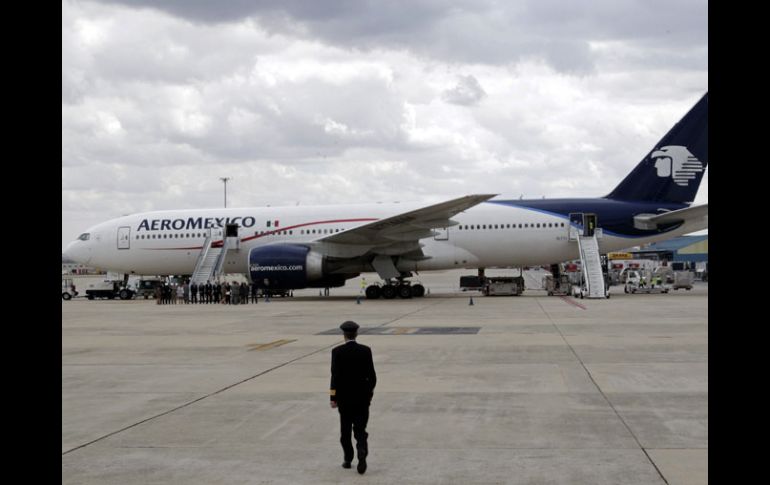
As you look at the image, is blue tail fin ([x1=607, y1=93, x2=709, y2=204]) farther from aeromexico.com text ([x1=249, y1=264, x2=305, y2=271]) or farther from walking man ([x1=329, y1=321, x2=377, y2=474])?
walking man ([x1=329, y1=321, x2=377, y2=474])

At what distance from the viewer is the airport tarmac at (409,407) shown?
22.9 feet

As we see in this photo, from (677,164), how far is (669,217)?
8.15 ft

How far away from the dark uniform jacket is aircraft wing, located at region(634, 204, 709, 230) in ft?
96.3

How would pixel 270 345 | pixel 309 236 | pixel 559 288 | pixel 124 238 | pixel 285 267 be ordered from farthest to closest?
pixel 559 288 → pixel 124 238 → pixel 309 236 → pixel 285 267 → pixel 270 345

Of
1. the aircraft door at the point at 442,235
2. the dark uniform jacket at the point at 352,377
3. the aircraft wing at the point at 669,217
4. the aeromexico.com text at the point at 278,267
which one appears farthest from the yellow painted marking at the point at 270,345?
the aircraft wing at the point at 669,217

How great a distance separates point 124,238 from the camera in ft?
128

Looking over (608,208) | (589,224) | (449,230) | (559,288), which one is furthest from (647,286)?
(449,230)

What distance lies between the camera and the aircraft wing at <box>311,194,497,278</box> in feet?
105

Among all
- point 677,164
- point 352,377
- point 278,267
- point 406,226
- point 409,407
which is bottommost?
point 409,407

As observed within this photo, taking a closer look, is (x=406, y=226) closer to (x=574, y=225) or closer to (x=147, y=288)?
(x=574, y=225)

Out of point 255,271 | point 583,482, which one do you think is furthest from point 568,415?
point 255,271

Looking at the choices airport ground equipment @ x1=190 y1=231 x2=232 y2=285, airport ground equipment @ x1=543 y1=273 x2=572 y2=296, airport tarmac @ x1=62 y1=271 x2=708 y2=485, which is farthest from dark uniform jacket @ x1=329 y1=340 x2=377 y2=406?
airport ground equipment @ x1=543 y1=273 x2=572 y2=296

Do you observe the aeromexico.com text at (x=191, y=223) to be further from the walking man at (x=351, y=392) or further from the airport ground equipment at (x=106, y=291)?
the walking man at (x=351, y=392)
